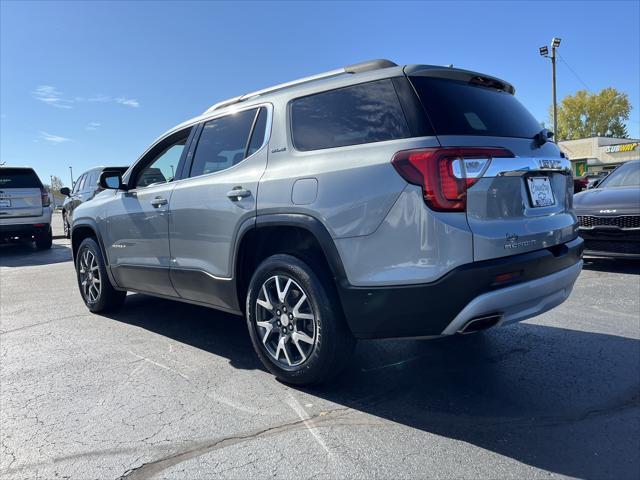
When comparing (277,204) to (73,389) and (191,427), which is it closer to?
(191,427)

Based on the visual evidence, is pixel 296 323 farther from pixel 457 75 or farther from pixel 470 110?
pixel 457 75

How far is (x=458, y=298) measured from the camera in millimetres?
2568

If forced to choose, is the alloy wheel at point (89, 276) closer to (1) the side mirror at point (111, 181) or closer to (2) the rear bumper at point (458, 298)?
(1) the side mirror at point (111, 181)

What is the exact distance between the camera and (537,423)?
275 centimetres

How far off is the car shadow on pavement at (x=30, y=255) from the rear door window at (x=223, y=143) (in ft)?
26.1

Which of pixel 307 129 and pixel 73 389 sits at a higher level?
pixel 307 129

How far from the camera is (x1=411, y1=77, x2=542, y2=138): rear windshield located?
2766 mm

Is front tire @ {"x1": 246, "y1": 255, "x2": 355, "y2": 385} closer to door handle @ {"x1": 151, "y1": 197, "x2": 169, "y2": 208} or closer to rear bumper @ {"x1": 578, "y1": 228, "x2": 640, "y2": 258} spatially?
door handle @ {"x1": 151, "y1": 197, "x2": 169, "y2": 208}

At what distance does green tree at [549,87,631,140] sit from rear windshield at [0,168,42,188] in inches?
3010

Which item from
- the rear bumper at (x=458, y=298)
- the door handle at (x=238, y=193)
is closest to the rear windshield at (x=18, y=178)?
the door handle at (x=238, y=193)

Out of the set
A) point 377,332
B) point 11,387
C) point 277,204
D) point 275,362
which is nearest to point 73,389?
point 11,387

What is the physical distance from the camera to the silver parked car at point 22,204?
11.9 meters

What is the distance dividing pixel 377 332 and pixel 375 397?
22.4 inches

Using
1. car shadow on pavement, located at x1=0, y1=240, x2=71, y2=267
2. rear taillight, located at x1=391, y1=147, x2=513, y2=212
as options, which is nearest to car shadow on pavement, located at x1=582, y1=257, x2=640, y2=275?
rear taillight, located at x1=391, y1=147, x2=513, y2=212
